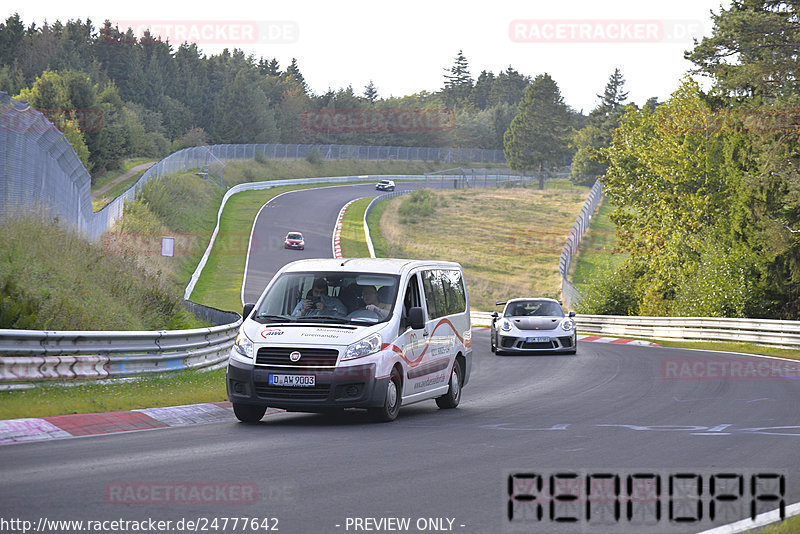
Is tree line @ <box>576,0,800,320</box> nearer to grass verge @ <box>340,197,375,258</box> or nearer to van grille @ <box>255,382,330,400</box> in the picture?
grass verge @ <box>340,197,375,258</box>

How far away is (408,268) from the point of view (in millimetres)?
13523

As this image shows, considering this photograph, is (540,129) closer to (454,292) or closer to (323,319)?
(454,292)

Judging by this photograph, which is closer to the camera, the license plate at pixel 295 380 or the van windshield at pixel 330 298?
the license plate at pixel 295 380

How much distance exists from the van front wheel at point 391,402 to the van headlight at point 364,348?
18.2 inches

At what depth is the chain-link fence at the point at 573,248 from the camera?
52344 millimetres

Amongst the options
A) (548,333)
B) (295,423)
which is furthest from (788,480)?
(548,333)

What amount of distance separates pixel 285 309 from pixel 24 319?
13.3 ft

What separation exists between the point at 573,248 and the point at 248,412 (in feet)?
205

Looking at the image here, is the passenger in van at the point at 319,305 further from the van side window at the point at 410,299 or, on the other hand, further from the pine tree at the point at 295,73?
the pine tree at the point at 295,73

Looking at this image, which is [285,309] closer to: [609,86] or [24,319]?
[24,319]

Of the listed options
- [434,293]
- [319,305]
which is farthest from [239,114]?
[319,305]

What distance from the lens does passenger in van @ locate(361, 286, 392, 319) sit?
41.2 ft
